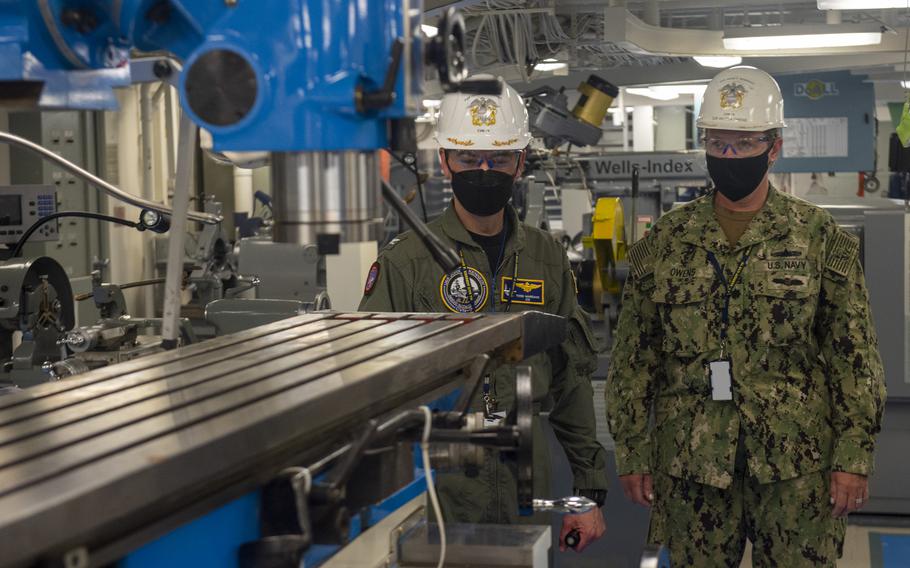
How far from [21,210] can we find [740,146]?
2.29 meters

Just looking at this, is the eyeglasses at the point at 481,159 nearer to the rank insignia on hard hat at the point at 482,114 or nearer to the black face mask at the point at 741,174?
the rank insignia on hard hat at the point at 482,114

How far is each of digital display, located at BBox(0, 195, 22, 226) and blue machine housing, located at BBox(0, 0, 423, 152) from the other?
7.83 ft

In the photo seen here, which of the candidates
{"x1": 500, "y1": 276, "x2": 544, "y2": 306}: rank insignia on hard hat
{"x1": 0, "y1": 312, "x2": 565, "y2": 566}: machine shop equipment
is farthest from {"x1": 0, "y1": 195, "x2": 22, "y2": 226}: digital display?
{"x1": 0, "y1": 312, "x2": 565, "y2": 566}: machine shop equipment

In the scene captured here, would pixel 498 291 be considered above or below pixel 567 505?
above

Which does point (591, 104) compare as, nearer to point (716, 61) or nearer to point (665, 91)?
point (716, 61)

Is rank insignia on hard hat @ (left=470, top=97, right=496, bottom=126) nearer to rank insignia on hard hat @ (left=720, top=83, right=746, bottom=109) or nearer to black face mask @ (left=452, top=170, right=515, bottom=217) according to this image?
black face mask @ (left=452, top=170, right=515, bottom=217)

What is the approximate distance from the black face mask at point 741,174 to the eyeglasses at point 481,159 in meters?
0.54

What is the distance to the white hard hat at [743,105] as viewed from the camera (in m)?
2.99

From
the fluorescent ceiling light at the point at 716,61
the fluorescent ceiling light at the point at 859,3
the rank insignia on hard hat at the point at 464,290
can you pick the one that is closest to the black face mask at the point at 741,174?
the rank insignia on hard hat at the point at 464,290

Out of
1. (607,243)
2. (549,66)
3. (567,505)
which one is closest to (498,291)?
(567,505)

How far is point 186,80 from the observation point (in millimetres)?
1427

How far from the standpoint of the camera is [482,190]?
2.90 m

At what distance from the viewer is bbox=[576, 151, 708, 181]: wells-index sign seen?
6.72m

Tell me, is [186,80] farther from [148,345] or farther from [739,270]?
[148,345]
